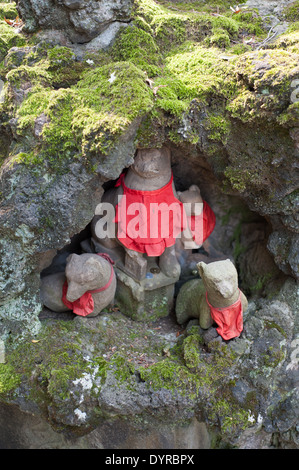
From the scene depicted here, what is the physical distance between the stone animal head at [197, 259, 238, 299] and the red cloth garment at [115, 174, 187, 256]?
493mm

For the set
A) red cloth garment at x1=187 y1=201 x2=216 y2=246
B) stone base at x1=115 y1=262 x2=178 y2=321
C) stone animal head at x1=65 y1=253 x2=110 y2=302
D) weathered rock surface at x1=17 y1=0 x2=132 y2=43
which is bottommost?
stone base at x1=115 y1=262 x2=178 y2=321

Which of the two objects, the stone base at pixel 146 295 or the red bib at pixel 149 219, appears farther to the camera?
the stone base at pixel 146 295

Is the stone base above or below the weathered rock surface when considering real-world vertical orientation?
below

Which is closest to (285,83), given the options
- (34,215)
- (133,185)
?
(133,185)

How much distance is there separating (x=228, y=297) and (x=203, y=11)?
2108 mm

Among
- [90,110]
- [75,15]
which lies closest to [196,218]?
[90,110]

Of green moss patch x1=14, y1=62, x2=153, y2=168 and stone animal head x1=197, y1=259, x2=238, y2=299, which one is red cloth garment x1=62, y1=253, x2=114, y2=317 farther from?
green moss patch x1=14, y1=62, x2=153, y2=168

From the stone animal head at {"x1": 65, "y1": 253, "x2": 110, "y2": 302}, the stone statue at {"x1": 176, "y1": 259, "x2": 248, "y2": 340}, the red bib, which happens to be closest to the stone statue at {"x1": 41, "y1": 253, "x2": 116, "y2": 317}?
the stone animal head at {"x1": 65, "y1": 253, "x2": 110, "y2": 302}

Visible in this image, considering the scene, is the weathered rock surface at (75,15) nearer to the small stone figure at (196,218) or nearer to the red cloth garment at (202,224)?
the small stone figure at (196,218)

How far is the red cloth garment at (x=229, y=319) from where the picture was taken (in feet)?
8.89

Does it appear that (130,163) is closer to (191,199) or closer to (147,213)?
(147,213)

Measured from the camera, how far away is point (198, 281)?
3.12 metres

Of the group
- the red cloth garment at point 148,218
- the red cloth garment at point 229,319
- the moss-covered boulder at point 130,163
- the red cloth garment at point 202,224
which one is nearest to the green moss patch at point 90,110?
the moss-covered boulder at point 130,163

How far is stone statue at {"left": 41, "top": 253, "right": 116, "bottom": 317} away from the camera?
2820mm
